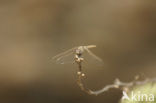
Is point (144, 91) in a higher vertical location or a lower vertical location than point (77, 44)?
lower

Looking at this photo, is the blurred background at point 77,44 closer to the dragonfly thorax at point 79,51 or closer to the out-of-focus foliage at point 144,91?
the out-of-focus foliage at point 144,91

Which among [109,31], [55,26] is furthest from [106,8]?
[55,26]

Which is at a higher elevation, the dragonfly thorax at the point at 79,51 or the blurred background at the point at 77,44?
the blurred background at the point at 77,44

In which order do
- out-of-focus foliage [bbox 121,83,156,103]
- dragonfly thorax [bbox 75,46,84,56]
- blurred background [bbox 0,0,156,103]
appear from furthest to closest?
blurred background [bbox 0,0,156,103] < out-of-focus foliage [bbox 121,83,156,103] < dragonfly thorax [bbox 75,46,84,56]

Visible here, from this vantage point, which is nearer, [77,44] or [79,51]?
[79,51]

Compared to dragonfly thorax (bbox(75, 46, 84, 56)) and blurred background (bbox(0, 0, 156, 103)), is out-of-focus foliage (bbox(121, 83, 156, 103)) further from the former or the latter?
blurred background (bbox(0, 0, 156, 103))

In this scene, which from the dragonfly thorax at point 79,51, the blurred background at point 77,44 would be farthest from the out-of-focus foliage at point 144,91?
the blurred background at point 77,44

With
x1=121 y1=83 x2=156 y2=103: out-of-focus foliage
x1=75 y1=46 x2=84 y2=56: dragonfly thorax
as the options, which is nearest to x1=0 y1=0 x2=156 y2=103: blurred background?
x1=121 y1=83 x2=156 y2=103: out-of-focus foliage

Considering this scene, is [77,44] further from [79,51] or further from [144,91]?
[79,51]

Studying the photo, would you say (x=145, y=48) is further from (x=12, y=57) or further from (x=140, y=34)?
(x=12, y=57)

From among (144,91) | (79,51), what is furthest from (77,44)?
(79,51)
